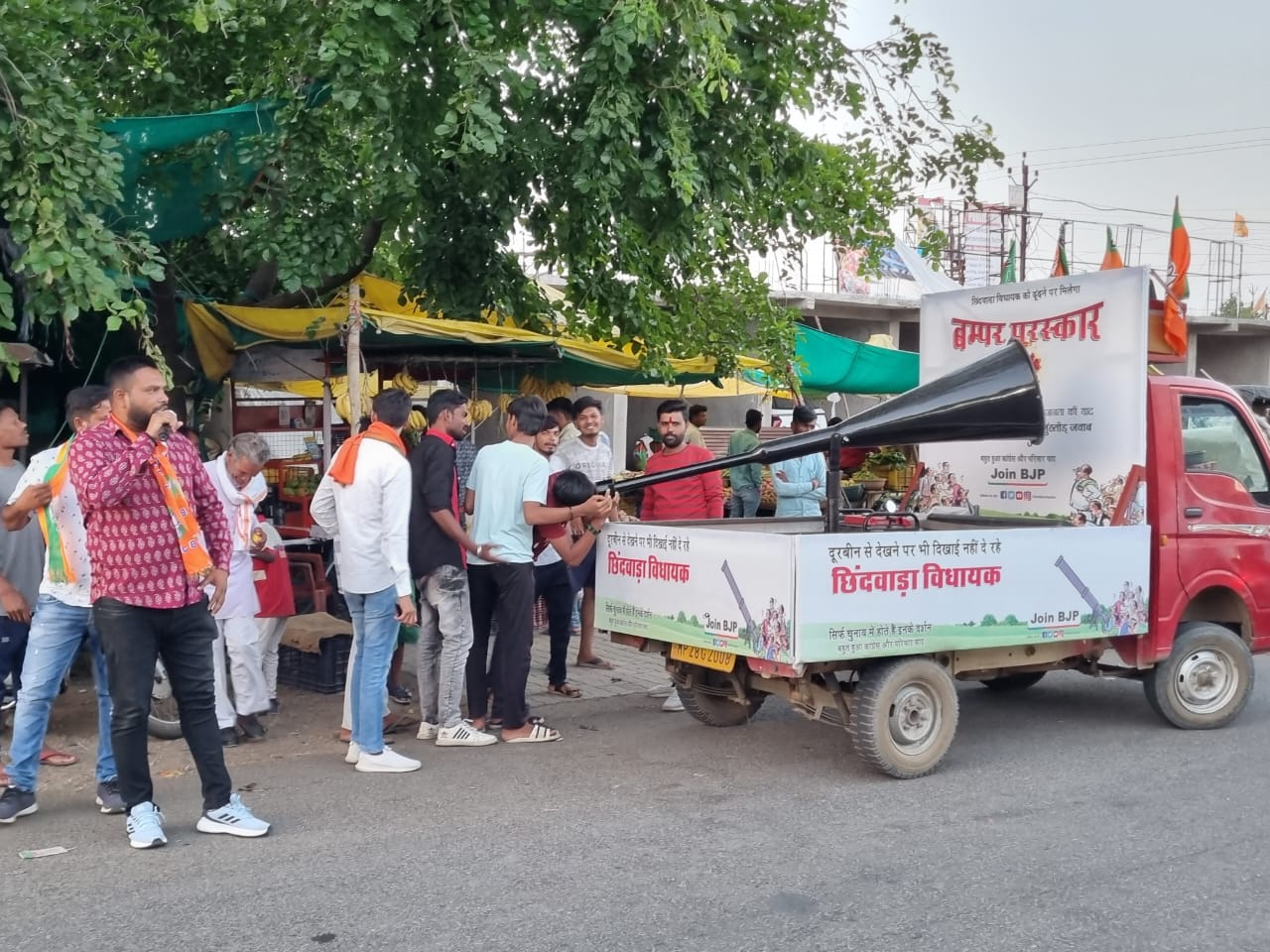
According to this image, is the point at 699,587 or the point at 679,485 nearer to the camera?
the point at 699,587

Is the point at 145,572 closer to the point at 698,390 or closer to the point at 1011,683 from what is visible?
the point at 1011,683

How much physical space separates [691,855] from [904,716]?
161 centimetres

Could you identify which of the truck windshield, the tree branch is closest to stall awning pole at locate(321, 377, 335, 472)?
the tree branch

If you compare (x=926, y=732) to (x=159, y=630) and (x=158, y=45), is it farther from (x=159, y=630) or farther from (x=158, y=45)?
(x=158, y=45)

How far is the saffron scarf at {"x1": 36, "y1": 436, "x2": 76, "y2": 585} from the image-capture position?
5363 millimetres

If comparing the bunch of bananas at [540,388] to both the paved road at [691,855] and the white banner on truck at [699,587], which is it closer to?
the white banner on truck at [699,587]

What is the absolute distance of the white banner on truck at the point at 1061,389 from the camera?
6691mm

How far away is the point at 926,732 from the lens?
610 centimetres

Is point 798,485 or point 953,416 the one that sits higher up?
point 953,416

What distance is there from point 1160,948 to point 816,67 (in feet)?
22.8

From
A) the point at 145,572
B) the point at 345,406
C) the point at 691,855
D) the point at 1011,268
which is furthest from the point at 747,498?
the point at 145,572

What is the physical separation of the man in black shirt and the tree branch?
7.05 ft

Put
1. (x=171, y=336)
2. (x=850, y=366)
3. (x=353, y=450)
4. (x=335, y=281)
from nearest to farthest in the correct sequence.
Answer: (x=353, y=450), (x=171, y=336), (x=335, y=281), (x=850, y=366)

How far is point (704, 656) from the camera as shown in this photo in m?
6.23
